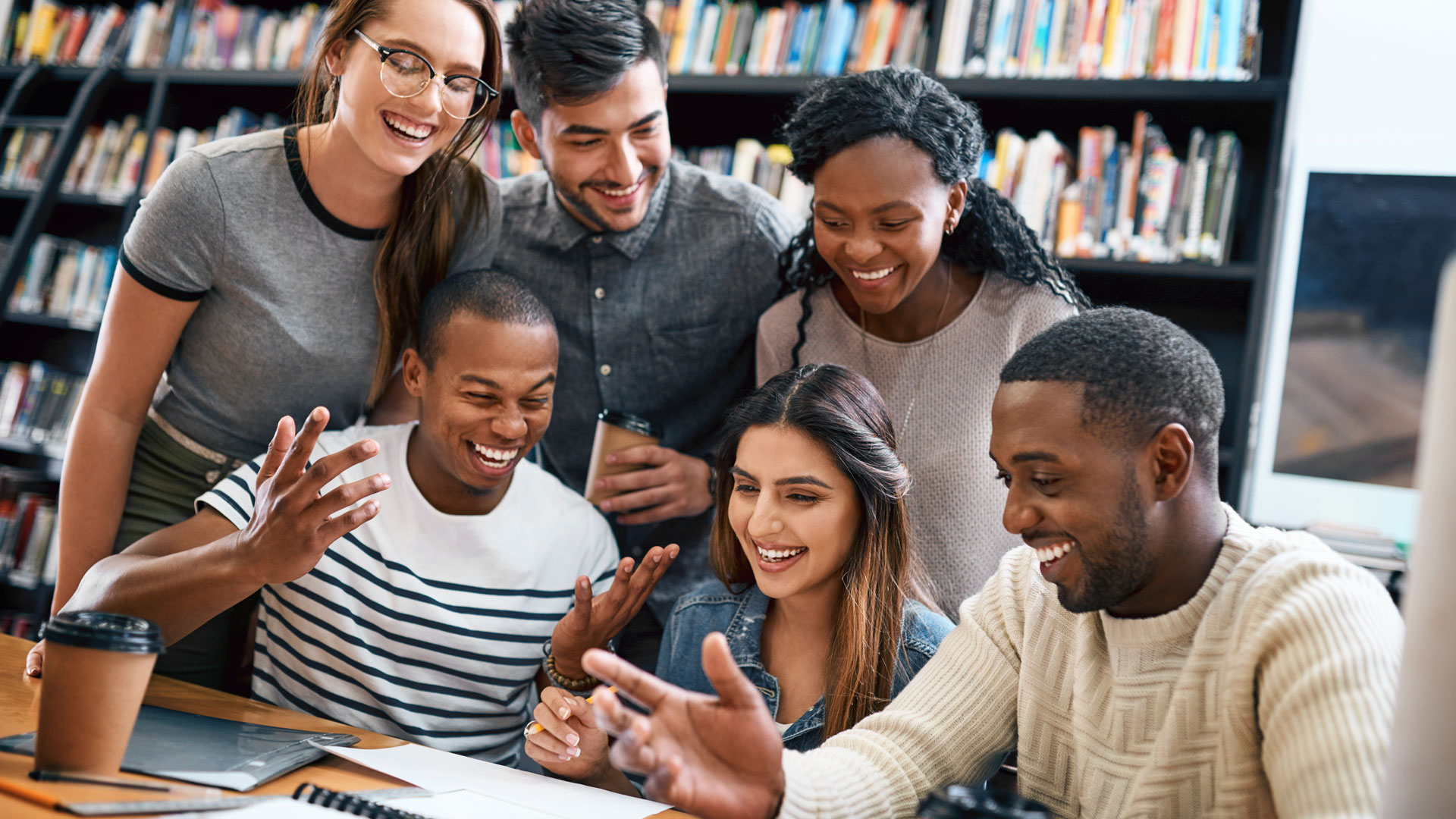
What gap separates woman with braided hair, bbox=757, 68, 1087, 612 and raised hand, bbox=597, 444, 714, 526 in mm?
236

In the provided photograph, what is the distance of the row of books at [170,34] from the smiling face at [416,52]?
1893mm

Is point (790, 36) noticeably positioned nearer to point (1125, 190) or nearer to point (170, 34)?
point (1125, 190)

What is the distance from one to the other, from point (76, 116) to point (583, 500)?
295 centimetres

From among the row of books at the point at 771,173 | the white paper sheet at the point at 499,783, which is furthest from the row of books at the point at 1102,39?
the white paper sheet at the point at 499,783

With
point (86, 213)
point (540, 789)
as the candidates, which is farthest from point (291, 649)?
point (86, 213)

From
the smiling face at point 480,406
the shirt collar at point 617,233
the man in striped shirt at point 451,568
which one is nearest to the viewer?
the man in striped shirt at point 451,568

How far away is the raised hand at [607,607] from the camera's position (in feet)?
5.05

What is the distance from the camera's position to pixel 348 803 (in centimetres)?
110

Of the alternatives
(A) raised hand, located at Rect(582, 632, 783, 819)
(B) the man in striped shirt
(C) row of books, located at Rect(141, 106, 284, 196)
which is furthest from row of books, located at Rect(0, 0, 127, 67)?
(A) raised hand, located at Rect(582, 632, 783, 819)

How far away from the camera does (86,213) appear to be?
13.7 feet

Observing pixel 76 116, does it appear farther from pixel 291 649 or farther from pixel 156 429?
pixel 291 649

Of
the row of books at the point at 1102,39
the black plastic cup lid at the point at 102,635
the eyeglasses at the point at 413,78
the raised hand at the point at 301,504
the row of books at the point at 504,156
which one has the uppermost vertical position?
the row of books at the point at 1102,39

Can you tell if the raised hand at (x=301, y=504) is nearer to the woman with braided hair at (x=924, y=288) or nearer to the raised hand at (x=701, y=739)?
the raised hand at (x=701, y=739)

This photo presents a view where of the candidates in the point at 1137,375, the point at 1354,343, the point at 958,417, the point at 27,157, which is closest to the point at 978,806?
the point at 1137,375
